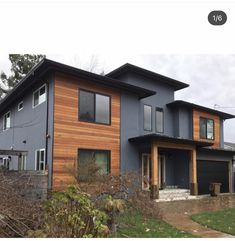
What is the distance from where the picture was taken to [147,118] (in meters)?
17.4

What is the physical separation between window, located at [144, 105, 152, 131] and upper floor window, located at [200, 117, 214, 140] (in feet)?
14.2

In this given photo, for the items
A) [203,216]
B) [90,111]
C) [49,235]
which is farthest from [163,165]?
[49,235]

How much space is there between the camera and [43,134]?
1322cm

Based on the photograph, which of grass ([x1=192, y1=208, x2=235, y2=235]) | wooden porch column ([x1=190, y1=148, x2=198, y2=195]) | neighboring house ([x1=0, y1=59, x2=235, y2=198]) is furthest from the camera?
wooden porch column ([x1=190, y1=148, x2=198, y2=195])

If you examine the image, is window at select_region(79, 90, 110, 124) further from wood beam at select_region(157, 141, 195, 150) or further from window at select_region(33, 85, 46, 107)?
wood beam at select_region(157, 141, 195, 150)

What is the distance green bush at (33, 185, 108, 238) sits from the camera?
4609 millimetres

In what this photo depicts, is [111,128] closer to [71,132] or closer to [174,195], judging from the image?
[71,132]

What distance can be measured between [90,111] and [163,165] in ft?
21.5

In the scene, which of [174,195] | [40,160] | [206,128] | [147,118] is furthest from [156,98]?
[40,160]

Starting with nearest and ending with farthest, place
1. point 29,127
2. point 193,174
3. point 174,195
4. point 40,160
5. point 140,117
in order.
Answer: point 40,160, point 29,127, point 174,195, point 193,174, point 140,117

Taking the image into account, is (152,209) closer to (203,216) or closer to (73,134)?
(203,216)

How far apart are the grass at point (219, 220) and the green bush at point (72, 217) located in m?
4.52

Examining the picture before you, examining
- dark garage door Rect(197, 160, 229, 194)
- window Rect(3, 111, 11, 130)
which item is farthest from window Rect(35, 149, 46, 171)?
dark garage door Rect(197, 160, 229, 194)

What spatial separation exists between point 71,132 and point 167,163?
767 cm
